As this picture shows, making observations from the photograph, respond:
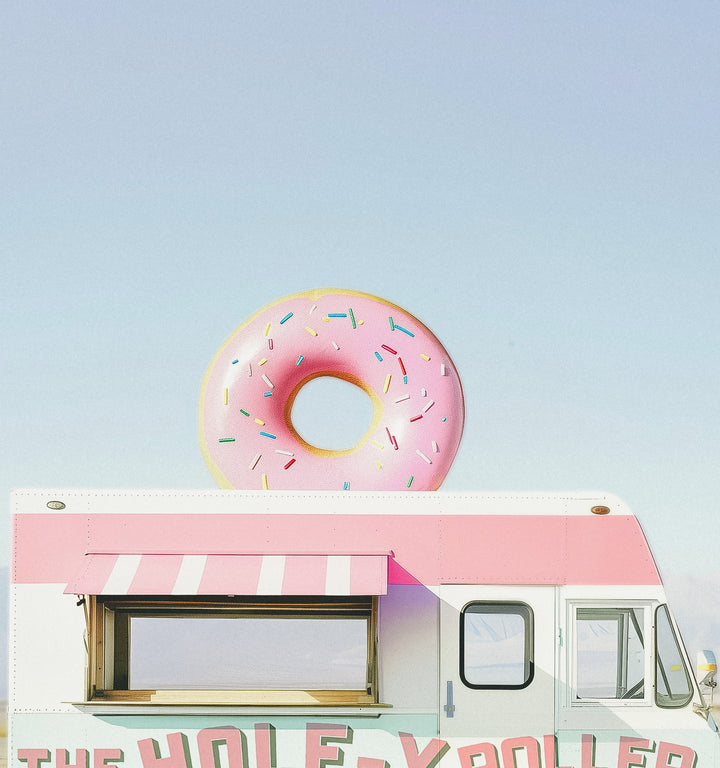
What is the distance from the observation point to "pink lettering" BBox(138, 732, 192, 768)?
6.68m

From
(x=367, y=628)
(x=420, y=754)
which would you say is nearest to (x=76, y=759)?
(x=367, y=628)

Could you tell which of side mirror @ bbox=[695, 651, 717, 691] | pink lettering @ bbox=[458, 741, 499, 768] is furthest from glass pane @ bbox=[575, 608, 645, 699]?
pink lettering @ bbox=[458, 741, 499, 768]

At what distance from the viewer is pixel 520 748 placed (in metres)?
6.71

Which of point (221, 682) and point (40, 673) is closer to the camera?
point (40, 673)

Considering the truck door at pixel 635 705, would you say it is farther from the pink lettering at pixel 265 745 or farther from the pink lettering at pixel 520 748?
the pink lettering at pixel 265 745

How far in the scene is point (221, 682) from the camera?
288 inches

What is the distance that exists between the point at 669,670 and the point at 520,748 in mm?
1084

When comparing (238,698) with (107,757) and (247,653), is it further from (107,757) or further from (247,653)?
(107,757)

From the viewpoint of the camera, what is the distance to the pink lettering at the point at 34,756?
6711mm

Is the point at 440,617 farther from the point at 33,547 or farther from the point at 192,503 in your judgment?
the point at 33,547

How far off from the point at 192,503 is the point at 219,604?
731 millimetres

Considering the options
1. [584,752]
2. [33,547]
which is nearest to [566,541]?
[584,752]

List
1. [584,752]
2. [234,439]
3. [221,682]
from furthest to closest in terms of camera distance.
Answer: [234,439]
[221,682]
[584,752]

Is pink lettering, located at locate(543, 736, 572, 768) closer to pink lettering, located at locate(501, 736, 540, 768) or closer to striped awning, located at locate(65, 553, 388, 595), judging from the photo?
pink lettering, located at locate(501, 736, 540, 768)
